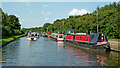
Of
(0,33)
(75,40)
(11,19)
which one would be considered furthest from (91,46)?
(11,19)

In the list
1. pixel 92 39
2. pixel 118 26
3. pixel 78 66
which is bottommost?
pixel 78 66

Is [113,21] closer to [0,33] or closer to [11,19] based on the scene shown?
[0,33]

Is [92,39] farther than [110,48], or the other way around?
[92,39]

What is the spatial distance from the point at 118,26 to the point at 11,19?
90051 mm

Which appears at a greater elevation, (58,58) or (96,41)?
(96,41)

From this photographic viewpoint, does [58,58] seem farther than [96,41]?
No

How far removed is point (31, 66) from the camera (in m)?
21.5

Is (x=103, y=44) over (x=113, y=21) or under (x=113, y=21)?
under

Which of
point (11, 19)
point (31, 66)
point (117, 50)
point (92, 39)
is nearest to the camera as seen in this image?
point (31, 66)

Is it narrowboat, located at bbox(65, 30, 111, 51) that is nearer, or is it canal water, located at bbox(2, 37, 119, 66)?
canal water, located at bbox(2, 37, 119, 66)

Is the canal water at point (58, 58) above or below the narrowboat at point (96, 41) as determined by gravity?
below

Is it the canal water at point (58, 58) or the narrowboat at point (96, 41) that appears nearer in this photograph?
the canal water at point (58, 58)

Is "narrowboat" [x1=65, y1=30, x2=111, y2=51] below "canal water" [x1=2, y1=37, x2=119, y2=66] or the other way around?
the other way around

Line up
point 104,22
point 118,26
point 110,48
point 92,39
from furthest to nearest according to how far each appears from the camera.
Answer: point 104,22
point 118,26
point 92,39
point 110,48
